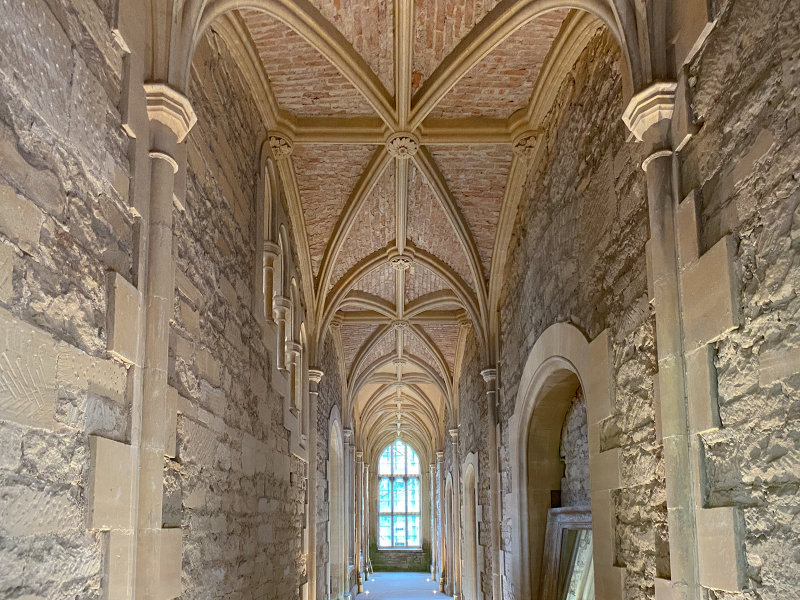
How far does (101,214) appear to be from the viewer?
2.81 meters

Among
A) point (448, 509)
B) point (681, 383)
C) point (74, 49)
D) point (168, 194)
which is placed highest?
point (74, 49)

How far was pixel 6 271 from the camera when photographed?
209 cm

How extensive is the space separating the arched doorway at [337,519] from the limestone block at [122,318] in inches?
410

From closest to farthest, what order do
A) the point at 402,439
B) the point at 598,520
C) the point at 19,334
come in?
the point at 19,334
the point at 598,520
the point at 402,439

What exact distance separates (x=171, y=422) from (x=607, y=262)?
2594 millimetres

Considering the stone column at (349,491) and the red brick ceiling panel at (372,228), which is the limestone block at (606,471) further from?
the stone column at (349,491)

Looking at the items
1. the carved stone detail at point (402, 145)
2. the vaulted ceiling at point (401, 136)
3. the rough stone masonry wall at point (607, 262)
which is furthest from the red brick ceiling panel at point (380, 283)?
the rough stone masonry wall at point (607, 262)

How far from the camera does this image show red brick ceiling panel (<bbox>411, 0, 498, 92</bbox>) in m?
5.42

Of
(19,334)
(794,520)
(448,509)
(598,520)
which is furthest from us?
(448,509)

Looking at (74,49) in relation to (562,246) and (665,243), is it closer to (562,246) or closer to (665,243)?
(665,243)

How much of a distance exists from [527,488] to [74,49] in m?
5.57

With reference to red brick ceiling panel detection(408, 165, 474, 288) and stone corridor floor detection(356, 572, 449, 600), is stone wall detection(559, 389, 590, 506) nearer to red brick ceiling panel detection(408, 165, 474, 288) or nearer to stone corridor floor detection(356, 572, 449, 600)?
red brick ceiling panel detection(408, 165, 474, 288)

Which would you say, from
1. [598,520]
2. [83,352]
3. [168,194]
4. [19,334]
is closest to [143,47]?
[168,194]

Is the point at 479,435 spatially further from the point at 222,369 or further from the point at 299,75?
the point at 222,369
